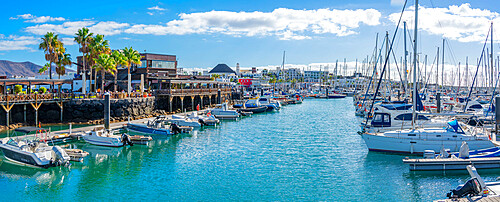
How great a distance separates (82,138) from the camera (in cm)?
3822

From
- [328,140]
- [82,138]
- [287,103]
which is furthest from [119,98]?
[287,103]

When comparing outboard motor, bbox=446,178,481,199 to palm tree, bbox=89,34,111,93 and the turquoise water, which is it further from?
palm tree, bbox=89,34,111,93

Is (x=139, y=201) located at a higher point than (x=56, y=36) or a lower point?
lower

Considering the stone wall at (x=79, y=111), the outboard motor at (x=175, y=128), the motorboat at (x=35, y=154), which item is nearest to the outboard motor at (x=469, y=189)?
the motorboat at (x=35, y=154)

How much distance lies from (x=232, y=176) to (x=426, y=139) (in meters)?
16.1

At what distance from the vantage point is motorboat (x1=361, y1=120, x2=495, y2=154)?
2966cm

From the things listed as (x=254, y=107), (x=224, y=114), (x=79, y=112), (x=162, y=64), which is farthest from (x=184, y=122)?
(x=162, y=64)

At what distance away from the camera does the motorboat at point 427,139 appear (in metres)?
29.7

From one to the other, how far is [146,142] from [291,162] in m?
15.8

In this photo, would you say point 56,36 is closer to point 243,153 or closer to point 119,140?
point 119,140

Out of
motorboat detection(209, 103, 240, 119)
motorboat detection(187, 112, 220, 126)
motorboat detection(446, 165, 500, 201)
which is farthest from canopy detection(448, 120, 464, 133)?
motorboat detection(209, 103, 240, 119)

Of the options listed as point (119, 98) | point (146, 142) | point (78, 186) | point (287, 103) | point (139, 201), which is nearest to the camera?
point (139, 201)

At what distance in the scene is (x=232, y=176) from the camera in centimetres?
2667

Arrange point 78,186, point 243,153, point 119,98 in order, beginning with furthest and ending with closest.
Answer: point 119,98, point 243,153, point 78,186
